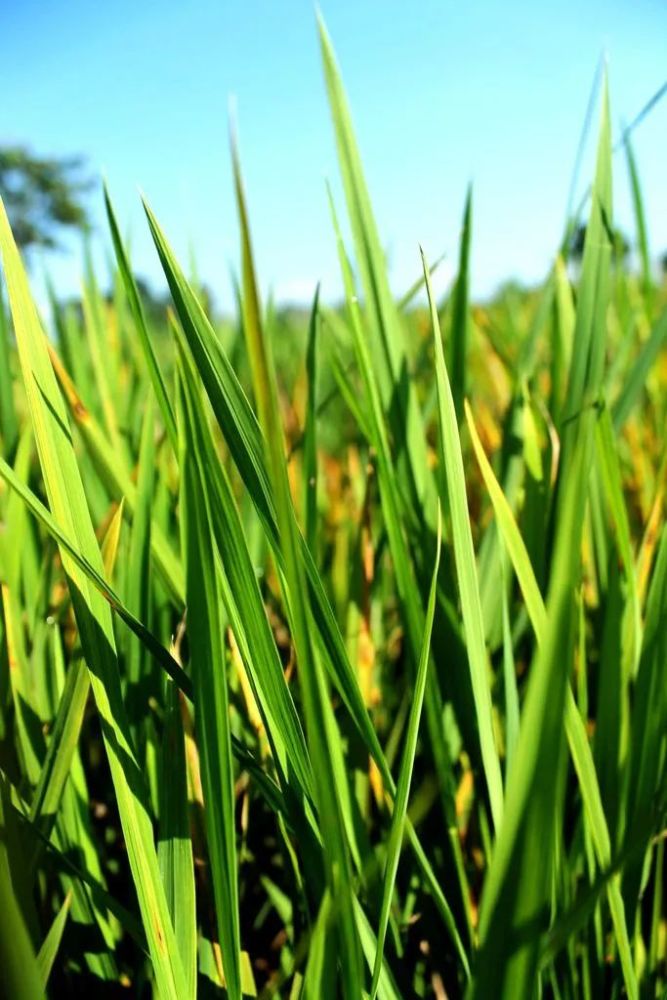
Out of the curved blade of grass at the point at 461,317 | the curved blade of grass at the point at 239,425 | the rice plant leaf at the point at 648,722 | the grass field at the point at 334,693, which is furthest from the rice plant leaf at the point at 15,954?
the curved blade of grass at the point at 461,317

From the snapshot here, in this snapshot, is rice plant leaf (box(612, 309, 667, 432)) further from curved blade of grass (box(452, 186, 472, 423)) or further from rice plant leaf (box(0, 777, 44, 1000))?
rice plant leaf (box(0, 777, 44, 1000))

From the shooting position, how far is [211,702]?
8.0 inches

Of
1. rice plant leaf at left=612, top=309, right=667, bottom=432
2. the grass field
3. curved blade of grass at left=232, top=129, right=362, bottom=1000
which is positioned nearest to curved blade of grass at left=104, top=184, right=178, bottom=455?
the grass field

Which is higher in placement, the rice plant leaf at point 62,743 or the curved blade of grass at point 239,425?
the curved blade of grass at point 239,425

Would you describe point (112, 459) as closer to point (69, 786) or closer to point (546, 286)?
point (69, 786)

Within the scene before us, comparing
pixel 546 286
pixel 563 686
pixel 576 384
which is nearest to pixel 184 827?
pixel 563 686

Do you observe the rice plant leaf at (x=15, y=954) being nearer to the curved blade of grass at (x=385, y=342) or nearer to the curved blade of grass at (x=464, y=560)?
the curved blade of grass at (x=464, y=560)

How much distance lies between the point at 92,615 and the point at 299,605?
94 millimetres

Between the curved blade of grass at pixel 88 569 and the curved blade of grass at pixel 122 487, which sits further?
the curved blade of grass at pixel 122 487

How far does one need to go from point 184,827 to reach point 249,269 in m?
0.19

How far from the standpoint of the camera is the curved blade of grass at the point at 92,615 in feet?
0.71

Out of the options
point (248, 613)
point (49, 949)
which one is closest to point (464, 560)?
point (248, 613)

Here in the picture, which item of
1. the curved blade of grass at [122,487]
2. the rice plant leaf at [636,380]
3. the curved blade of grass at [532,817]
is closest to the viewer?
the curved blade of grass at [532,817]

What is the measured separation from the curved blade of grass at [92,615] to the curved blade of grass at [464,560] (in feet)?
0.36
